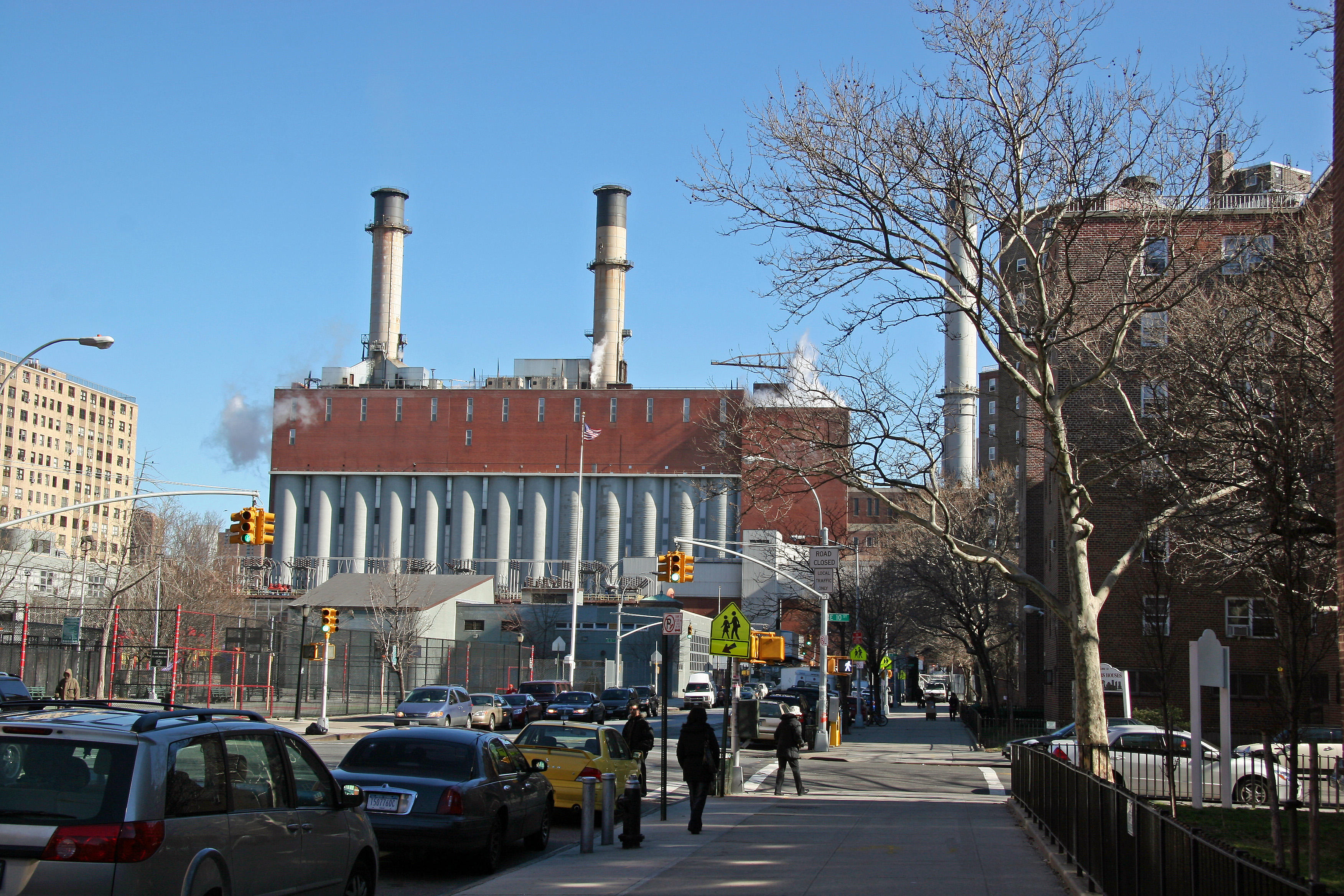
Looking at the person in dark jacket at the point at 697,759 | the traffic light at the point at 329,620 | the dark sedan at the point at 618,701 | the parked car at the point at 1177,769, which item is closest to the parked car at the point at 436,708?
the traffic light at the point at 329,620

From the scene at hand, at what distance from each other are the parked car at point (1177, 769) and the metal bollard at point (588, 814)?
1010 cm

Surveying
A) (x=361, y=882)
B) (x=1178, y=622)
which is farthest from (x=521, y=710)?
(x=361, y=882)

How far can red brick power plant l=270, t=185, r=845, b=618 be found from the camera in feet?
332

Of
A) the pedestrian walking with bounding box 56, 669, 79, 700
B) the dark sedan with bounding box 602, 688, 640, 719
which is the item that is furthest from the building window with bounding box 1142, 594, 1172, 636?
the dark sedan with bounding box 602, 688, 640, 719

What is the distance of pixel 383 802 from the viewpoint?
12.5 meters

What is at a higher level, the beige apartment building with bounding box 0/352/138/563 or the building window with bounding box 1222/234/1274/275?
the beige apartment building with bounding box 0/352/138/563

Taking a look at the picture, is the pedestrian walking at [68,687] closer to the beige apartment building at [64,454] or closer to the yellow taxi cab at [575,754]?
the yellow taxi cab at [575,754]

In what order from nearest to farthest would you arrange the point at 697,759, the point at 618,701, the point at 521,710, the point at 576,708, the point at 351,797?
1. the point at 351,797
2. the point at 697,759
3. the point at 576,708
4. the point at 521,710
5. the point at 618,701

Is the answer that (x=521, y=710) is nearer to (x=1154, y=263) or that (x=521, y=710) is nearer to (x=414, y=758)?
(x=1154, y=263)

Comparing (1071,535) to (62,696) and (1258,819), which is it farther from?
(62,696)

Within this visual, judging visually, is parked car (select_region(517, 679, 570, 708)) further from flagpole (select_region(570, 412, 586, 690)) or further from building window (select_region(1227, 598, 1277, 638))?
building window (select_region(1227, 598, 1277, 638))

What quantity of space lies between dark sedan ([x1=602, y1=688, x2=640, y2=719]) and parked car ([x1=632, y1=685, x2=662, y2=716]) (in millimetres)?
405

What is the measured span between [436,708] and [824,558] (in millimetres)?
13920

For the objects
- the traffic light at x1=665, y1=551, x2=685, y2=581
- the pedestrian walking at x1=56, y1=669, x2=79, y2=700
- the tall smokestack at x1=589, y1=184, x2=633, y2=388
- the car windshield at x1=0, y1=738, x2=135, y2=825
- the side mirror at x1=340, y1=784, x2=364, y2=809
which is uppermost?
the tall smokestack at x1=589, y1=184, x2=633, y2=388
